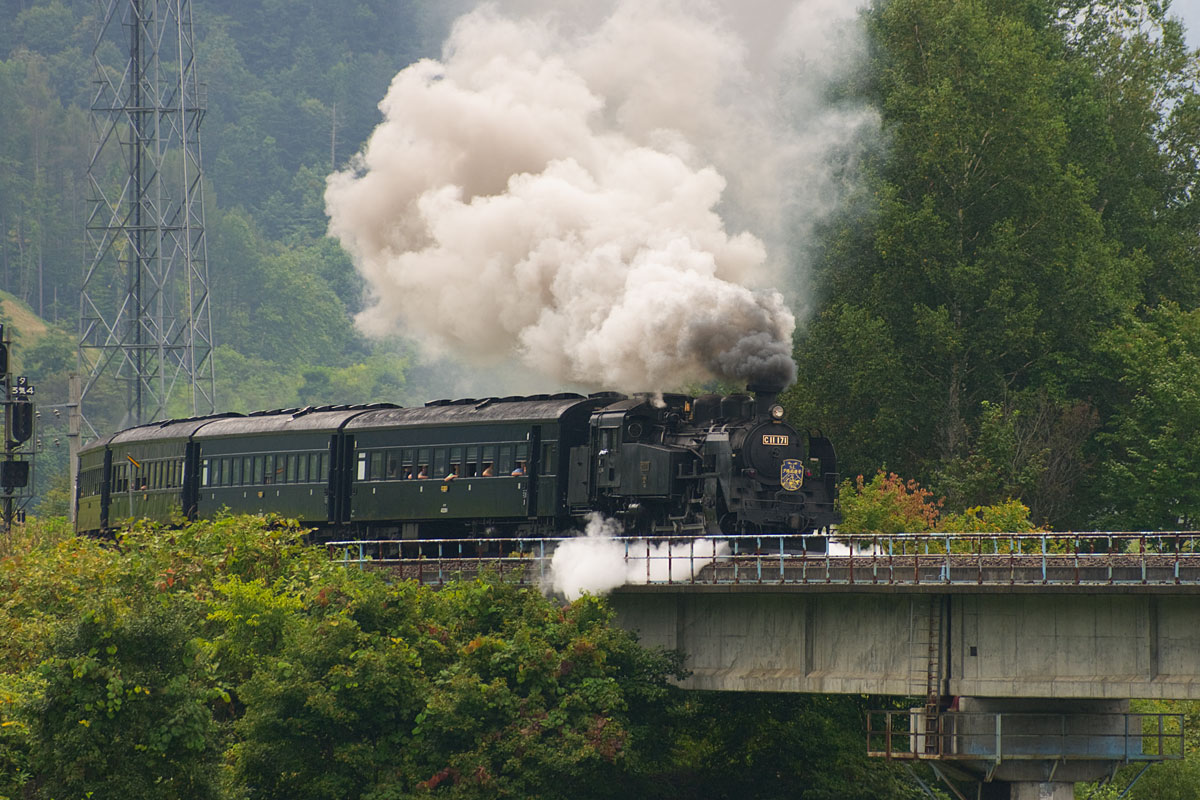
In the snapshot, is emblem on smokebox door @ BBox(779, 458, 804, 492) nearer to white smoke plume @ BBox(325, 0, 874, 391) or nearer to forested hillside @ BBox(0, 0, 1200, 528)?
white smoke plume @ BBox(325, 0, 874, 391)

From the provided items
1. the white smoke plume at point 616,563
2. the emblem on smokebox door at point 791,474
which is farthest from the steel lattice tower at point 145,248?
the emblem on smokebox door at point 791,474

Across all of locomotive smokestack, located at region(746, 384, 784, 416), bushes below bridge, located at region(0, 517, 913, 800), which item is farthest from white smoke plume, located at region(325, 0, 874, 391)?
bushes below bridge, located at region(0, 517, 913, 800)

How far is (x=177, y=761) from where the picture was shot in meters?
29.4

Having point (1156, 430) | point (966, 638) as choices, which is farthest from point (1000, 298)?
point (966, 638)

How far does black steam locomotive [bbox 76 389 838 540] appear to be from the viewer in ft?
121

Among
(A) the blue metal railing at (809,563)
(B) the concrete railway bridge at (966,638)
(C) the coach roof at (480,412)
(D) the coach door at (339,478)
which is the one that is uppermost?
(C) the coach roof at (480,412)

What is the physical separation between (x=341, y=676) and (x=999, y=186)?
3596 cm

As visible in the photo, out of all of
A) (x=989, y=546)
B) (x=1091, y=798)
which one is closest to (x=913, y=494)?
(x=989, y=546)

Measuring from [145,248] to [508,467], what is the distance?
67238mm

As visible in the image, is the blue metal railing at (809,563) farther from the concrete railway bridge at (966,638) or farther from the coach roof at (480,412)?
the coach roof at (480,412)

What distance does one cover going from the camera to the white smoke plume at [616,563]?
34.8m

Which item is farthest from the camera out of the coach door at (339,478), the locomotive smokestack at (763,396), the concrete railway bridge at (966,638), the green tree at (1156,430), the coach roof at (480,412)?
the green tree at (1156,430)

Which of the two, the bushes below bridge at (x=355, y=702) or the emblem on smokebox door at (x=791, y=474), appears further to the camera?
the emblem on smokebox door at (x=791, y=474)

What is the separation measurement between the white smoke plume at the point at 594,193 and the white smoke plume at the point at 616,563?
16.1 feet
